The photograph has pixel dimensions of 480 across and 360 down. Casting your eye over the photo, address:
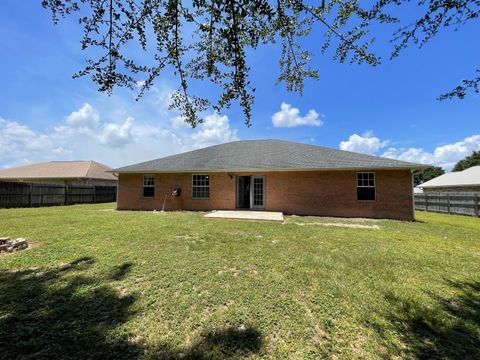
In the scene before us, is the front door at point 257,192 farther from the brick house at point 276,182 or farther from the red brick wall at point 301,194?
the red brick wall at point 301,194

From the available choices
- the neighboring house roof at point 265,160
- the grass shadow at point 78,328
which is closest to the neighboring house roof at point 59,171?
the neighboring house roof at point 265,160

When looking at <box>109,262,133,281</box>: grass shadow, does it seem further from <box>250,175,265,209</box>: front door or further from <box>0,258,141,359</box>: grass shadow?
<box>250,175,265,209</box>: front door

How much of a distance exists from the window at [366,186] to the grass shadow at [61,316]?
1157 cm

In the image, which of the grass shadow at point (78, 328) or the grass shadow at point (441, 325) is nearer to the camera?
the grass shadow at point (78, 328)

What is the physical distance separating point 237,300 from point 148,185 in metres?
13.2

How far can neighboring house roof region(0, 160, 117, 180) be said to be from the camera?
23828 millimetres

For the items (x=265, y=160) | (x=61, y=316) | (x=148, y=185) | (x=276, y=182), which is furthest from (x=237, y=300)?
(x=148, y=185)

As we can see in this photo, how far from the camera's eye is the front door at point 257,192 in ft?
44.8

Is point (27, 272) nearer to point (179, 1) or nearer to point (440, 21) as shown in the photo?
point (179, 1)

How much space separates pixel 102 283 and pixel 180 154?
564 inches

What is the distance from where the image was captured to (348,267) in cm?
466

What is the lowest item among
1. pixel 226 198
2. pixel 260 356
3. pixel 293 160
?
pixel 260 356

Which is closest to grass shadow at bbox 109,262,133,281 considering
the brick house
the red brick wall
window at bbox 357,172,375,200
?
the brick house

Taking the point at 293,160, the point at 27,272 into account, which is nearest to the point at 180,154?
the point at 293,160
